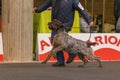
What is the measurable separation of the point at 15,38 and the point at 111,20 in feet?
22.3

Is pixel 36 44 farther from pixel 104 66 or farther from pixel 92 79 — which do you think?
pixel 92 79

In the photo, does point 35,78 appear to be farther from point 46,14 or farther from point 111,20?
point 111,20

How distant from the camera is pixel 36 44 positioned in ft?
54.0

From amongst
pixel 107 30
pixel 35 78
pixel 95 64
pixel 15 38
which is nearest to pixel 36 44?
pixel 15 38

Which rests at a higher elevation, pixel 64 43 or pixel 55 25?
pixel 55 25

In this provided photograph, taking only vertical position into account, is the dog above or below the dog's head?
below

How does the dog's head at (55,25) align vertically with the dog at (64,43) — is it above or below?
above

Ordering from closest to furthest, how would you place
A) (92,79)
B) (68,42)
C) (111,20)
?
1. (92,79)
2. (68,42)
3. (111,20)

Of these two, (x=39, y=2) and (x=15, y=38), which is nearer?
(x=15, y=38)

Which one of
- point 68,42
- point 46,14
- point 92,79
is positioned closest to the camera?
point 92,79

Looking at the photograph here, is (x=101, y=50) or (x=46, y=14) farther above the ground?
(x=46, y=14)

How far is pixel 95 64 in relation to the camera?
1463 cm

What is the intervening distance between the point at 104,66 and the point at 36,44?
9.87 ft

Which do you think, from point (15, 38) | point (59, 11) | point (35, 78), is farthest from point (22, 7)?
point (35, 78)
